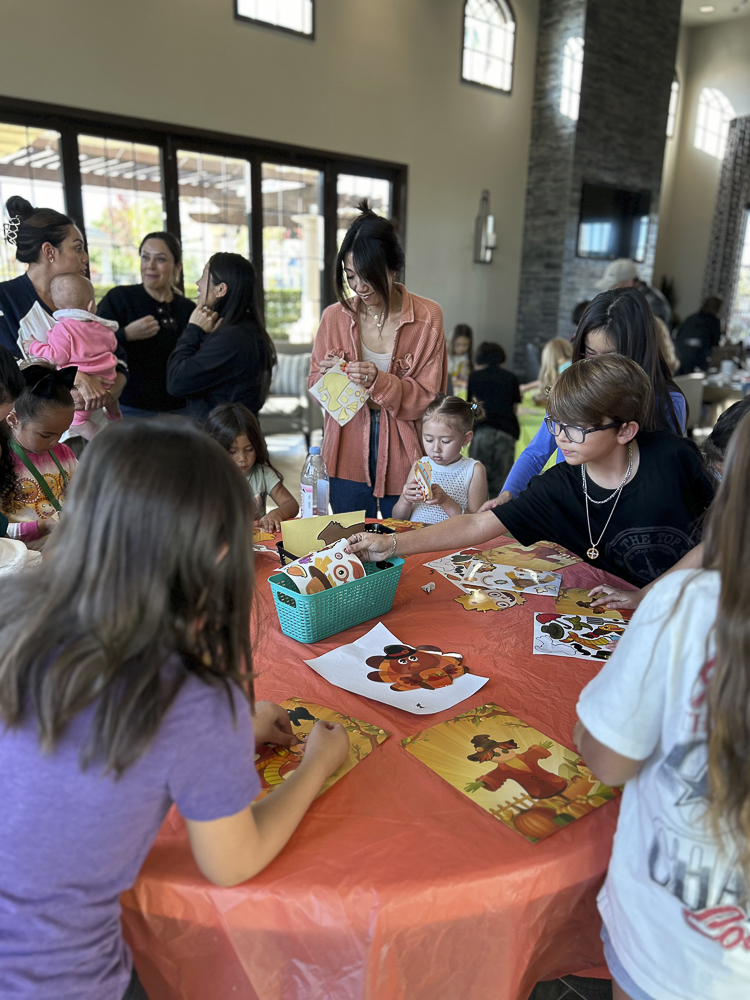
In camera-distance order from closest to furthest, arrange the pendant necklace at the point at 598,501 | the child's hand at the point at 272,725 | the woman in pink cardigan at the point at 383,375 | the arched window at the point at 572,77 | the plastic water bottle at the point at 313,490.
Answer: the child's hand at the point at 272,725 < the pendant necklace at the point at 598,501 < the plastic water bottle at the point at 313,490 < the woman in pink cardigan at the point at 383,375 < the arched window at the point at 572,77

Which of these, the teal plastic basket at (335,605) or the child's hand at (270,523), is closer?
the teal plastic basket at (335,605)

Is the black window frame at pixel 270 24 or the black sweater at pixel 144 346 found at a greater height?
the black window frame at pixel 270 24

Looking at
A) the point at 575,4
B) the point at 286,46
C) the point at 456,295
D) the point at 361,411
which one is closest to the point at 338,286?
the point at 361,411

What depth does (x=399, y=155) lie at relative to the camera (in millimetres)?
6895

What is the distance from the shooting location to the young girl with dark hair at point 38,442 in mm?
Answer: 1877

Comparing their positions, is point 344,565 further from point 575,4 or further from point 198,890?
point 575,4

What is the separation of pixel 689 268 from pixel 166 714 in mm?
12210

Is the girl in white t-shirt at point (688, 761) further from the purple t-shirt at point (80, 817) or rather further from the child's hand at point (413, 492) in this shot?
the child's hand at point (413, 492)

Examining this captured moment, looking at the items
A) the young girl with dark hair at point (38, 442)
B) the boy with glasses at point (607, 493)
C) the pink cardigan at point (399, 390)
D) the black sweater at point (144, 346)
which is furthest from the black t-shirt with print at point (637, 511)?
the black sweater at point (144, 346)

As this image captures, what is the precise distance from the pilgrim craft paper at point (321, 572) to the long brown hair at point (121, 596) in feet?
2.03

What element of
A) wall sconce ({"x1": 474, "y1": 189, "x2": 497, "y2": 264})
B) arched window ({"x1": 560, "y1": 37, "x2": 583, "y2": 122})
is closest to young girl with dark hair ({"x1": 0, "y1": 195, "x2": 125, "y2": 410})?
wall sconce ({"x1": 474, "y1": 189, "x2": 497, "y2": 264})

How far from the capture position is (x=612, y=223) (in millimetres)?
8539

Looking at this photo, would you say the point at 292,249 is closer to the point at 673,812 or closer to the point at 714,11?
the point at 673,812

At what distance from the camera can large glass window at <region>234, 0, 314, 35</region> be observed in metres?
5.56
